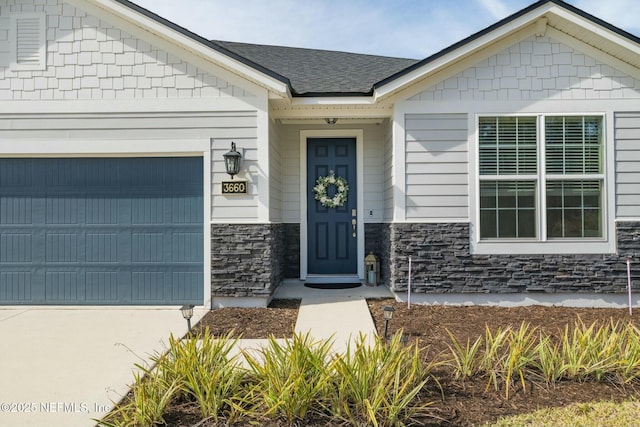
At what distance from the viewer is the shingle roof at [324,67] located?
6344mm

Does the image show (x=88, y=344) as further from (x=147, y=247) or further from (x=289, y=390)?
(x=289, y=390)

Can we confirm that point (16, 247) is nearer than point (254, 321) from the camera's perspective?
No

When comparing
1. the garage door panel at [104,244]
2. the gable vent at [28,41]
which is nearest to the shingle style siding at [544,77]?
the garage door panel at [104,244]

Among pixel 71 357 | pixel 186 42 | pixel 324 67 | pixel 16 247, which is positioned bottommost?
pixel 71 357

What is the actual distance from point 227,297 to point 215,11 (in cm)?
621

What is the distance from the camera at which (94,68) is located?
5668mm

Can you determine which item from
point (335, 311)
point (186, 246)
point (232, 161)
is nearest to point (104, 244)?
point (186, 246)

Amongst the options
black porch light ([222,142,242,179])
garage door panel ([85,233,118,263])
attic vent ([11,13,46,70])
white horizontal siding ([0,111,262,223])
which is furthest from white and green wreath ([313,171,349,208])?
attic vent ([11,13,46,70])

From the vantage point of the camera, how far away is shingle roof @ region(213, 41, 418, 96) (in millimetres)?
6344

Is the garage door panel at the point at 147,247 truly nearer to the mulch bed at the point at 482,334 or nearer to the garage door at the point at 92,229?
the garage door at the point at 92,229

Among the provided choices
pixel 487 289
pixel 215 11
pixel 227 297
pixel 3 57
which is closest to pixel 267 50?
pixel 215 11

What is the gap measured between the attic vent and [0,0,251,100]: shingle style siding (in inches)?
3.1

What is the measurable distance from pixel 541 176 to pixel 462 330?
8.43 ft

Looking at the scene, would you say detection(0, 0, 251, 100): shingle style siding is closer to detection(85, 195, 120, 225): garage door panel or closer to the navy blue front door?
detection(85, 195, 120, 225): garage door panel
